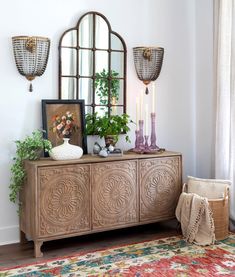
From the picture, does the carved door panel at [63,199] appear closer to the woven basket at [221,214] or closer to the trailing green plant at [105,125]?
the trailing green plant at [105,125]

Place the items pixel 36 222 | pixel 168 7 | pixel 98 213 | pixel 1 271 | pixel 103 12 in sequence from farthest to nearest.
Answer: pixel 168 7 < pixel 103 12 < pixel 98 213 < pixel 36 222 < pixel 1 271

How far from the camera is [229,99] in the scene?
4.16 metres

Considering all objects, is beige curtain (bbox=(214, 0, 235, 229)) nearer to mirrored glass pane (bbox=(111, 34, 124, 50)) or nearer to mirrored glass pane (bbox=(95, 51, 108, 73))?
mirrored glass pane (bbox=(111, 34, 124, 50))

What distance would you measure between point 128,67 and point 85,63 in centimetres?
48

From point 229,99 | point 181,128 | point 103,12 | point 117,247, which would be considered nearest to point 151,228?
point 117,247

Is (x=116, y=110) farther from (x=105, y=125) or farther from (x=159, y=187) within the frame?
→ (x=159, y=187)

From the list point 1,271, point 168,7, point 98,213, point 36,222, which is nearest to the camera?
point 1,271

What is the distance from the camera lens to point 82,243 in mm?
3750

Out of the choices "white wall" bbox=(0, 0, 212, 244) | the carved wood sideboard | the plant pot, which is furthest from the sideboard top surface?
"white wall" bbox=(0, 0, 212, 244)

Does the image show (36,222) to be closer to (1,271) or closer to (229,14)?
(1,271)

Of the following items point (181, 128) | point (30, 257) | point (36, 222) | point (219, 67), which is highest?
point (219, 67)

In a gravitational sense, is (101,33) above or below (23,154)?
above

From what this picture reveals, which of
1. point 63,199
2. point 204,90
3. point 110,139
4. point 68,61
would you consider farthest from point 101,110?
point 204,90

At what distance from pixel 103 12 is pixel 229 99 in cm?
151
